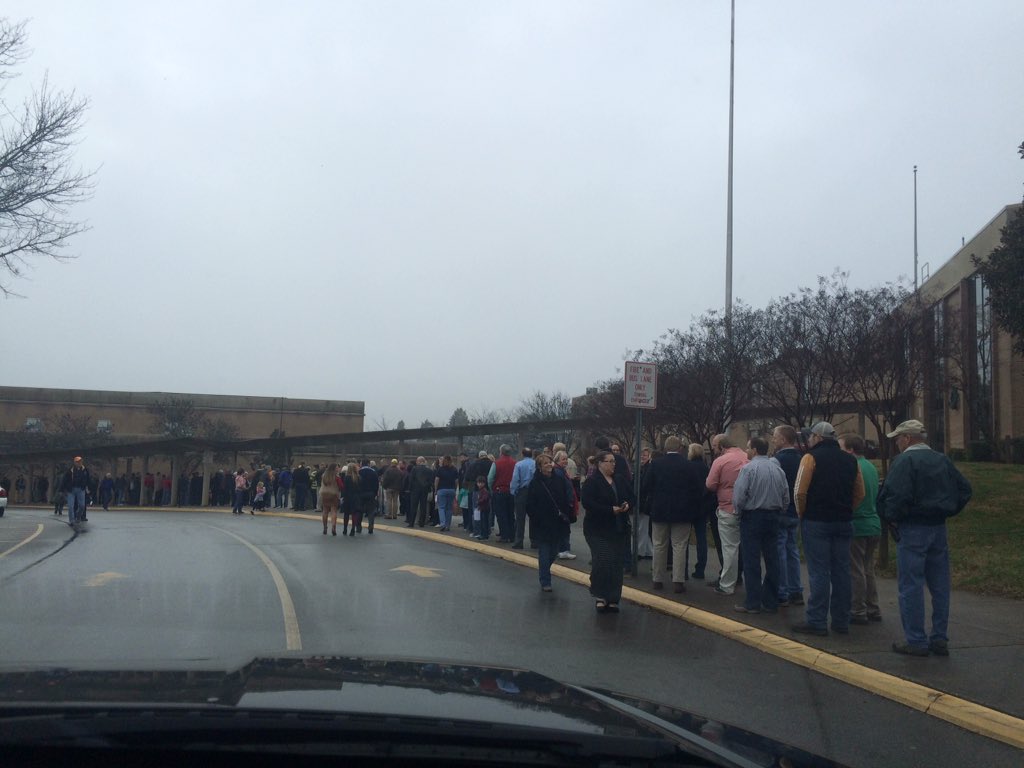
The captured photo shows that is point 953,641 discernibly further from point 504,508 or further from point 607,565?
point 504,508

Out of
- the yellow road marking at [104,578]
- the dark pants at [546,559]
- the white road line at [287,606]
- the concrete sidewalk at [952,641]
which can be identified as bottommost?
the yellow road marking at [104,578]

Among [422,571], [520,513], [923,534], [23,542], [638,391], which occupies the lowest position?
[23,542]

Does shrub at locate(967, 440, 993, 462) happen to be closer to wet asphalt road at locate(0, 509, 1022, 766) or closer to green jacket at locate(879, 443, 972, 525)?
wet asphalt road at locate(0, 509, 1022, 766)

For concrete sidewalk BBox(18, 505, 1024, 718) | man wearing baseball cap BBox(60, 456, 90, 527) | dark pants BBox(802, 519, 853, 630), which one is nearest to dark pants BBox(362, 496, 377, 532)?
man wearing baseball cap BBox(60, 456, 90, 527)

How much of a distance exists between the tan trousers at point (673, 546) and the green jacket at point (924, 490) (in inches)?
152

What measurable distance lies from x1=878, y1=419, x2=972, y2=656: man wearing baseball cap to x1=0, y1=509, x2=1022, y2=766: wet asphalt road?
95cm

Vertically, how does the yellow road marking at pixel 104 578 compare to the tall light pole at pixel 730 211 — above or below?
below

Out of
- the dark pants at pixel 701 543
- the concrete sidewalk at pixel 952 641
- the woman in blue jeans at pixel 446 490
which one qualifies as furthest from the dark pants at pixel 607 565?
the woman in blue jeans at pixel 446 490

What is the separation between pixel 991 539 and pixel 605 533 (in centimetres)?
857

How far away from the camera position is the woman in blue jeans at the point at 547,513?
12211 mm

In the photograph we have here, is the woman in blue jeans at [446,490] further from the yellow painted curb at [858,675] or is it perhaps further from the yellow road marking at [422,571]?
the yellow painted curb at [858,675]

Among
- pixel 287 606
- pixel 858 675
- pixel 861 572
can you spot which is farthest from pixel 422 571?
pixel 858 675

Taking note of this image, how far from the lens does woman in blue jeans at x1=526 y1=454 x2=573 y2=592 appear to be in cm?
1221

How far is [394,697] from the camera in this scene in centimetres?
310
